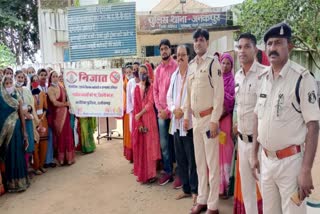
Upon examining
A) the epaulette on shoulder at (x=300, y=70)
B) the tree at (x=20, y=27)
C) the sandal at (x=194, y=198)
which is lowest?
the sandal at (x=194, y=198)

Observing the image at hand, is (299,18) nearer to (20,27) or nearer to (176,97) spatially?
(176,97)

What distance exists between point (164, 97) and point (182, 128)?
2.57 ft

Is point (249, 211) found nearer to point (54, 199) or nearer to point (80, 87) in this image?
point (54, 199)

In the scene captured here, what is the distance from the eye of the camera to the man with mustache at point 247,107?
3084 mm

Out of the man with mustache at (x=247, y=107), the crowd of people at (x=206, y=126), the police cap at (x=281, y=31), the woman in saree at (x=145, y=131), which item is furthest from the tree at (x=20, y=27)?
the police cap at (x=281, y=31)

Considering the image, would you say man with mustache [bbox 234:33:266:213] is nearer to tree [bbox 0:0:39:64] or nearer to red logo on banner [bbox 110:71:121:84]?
red logo on banner [bbox 110:71:121:84]

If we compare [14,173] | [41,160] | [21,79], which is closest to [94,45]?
[21,79]

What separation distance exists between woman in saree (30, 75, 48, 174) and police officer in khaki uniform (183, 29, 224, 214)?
3.09 meters

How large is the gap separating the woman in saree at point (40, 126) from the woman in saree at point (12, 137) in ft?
1.97

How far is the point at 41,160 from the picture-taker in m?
6.10

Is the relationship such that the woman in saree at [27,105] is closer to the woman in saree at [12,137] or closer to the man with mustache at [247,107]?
the woman in saree at [12,137]

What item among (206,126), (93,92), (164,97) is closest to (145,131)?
(164,97)

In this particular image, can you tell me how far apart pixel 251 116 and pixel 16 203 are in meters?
3.52

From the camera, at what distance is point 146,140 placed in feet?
16.9
